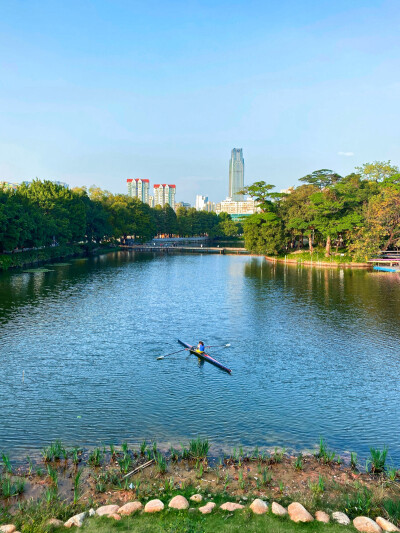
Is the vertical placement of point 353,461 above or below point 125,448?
below

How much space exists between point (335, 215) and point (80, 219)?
55467 millimetres

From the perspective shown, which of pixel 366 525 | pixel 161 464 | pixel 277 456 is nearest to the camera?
pixel 366 525

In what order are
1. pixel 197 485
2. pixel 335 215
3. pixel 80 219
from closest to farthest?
pixel 197 485, pixel 335 215, pixel 80 219

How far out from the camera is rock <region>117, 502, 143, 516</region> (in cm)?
1062

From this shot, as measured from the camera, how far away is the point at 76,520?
10.3m

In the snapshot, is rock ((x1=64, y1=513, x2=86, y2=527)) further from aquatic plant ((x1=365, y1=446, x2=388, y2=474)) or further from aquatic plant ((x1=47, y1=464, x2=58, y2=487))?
aquatic plant ((x1=365, y1=446, x2=388, y2=474))

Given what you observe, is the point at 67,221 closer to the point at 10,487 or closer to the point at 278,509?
the point at 10,487

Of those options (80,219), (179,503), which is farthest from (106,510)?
(80,219)

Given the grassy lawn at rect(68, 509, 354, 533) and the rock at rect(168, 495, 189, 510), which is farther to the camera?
the rock at rect(168, 495, 189, 510)

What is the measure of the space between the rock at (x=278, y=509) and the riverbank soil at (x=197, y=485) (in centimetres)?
29

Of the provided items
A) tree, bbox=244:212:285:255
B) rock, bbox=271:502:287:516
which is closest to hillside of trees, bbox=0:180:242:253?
tree, bbox=244:212:285:255

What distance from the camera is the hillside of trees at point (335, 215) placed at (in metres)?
73.2

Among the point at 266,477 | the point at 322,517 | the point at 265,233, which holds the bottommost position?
the point at 266,477

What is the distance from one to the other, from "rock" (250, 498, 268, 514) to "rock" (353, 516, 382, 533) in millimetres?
2128
